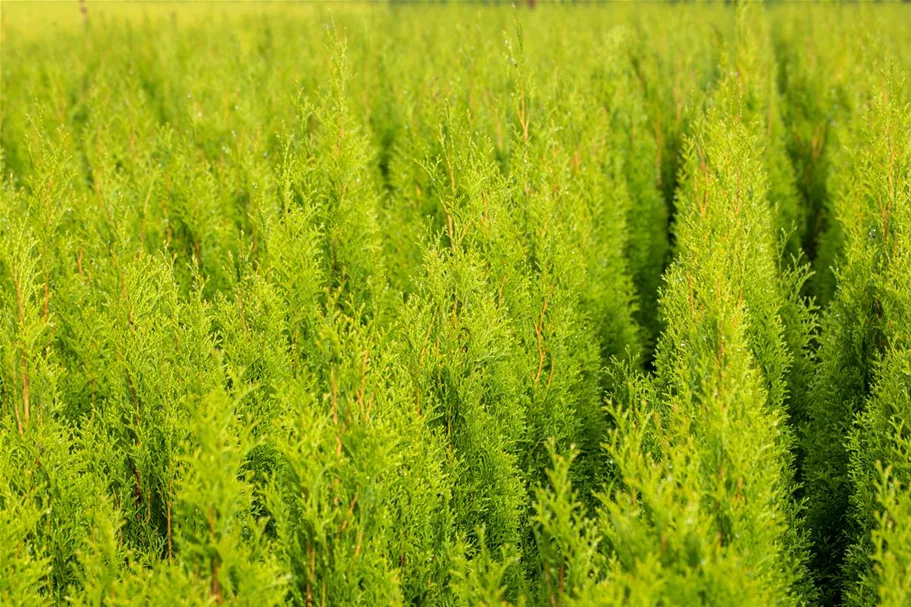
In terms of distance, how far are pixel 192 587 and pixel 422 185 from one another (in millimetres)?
3957

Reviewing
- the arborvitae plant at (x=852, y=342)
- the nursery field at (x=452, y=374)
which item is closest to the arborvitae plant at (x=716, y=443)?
the nursery field at (x=452, y=374)

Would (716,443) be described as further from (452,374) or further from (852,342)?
(852,342)

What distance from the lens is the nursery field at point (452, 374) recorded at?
2.97m

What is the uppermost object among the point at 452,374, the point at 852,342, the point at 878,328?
the point at 452,374

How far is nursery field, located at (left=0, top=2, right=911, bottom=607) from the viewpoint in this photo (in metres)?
2.97

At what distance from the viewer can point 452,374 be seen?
384 cm

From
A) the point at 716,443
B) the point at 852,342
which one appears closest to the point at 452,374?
the point at 716,443

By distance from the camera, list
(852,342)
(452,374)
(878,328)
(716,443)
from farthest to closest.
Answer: (852,342)
(878,328)
(452,374)
(716,443)

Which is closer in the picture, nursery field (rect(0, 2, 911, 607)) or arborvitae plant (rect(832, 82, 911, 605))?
nursery field (rect(0, 2, 911, 607))

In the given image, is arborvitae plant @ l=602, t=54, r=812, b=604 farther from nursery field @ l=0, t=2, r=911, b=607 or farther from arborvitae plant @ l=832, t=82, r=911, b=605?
arborvitae plant @ l=832, t=82, r=911, b=605

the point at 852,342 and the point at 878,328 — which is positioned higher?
the point at 878,328

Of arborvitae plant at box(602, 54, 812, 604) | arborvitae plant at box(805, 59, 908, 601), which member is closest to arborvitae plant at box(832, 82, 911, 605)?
arborvitae plant at box(805, 59, 908, 601)

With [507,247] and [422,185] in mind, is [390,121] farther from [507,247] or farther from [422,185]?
[507,247]

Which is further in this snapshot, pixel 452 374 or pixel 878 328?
pixel 878 328
